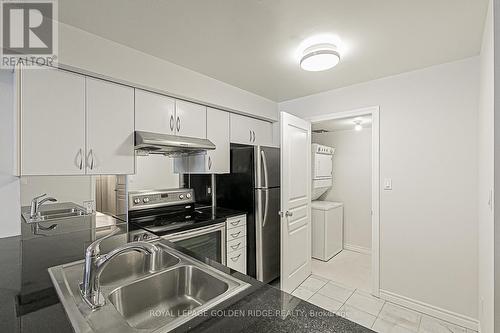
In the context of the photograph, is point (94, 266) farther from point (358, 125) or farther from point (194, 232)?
point (358, 125)

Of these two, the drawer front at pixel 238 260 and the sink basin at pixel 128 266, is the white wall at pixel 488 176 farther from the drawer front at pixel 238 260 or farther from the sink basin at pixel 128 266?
the drawer front at pixel 238 260

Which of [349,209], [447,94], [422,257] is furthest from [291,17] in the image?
[349,209]

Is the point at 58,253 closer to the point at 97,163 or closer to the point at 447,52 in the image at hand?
the point at 97,163

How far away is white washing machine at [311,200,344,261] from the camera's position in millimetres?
3496

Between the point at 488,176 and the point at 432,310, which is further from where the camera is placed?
the point at 432,310

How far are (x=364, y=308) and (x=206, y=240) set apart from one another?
1.68 meters

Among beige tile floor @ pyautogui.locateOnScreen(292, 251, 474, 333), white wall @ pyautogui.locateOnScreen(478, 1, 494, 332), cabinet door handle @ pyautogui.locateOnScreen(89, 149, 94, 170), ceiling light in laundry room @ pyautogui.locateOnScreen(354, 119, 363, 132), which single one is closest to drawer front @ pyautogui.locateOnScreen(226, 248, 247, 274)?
beige tile floor @ pyautogui.locateOnScreen(292, 251, 474, 333)

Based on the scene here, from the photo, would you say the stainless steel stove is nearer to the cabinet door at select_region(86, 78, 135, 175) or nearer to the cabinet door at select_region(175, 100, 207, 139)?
the cabinet door at select_region(86, 78, 135, 175)

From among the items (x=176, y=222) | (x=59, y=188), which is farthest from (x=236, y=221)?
(x=59, y=188)

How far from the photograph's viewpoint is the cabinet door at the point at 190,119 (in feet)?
7.50

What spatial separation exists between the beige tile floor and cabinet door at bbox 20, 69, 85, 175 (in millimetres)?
2506

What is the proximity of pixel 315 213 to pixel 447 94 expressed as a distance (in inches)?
87.1

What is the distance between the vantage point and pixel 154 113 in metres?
2.11

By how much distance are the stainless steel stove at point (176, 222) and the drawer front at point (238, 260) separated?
0.12 metres
